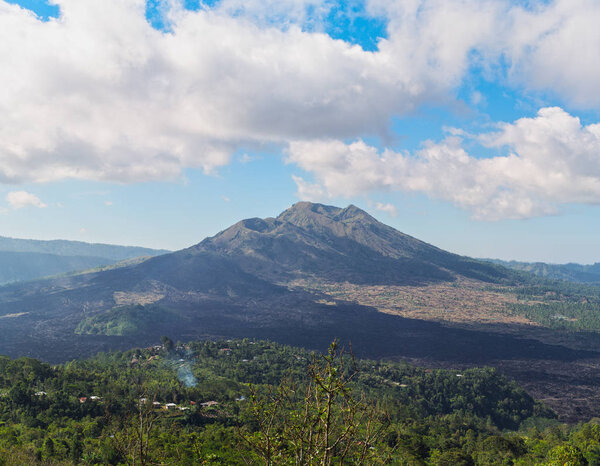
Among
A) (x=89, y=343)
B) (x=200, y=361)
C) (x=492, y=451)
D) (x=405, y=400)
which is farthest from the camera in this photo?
(x=89, y=343)

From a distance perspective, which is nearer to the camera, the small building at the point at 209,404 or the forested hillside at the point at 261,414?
the forested hillside at the point at 261,414

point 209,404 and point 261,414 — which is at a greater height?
point 261,414

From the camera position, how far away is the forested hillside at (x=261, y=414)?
8734 mm

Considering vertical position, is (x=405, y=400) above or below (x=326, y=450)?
below

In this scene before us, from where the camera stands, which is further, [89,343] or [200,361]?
[89,343]

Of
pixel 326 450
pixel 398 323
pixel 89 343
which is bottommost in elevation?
pixel 89 343

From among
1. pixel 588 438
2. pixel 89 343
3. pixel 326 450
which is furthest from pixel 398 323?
Answer: pixel 326 450

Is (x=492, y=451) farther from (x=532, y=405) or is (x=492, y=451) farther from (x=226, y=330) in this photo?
(x=226, y=330)

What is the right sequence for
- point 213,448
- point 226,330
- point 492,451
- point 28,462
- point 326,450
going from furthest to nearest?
1. point 226,330
2. point 492,451
3. point 213,448
4. point 28,462
5. point 326,450

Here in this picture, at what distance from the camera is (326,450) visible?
7656 millimetres

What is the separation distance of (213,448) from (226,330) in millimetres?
111135

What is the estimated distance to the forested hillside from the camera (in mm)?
8734

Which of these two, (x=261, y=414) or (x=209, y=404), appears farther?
(x=209, y=404)

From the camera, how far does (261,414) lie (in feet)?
29.5
